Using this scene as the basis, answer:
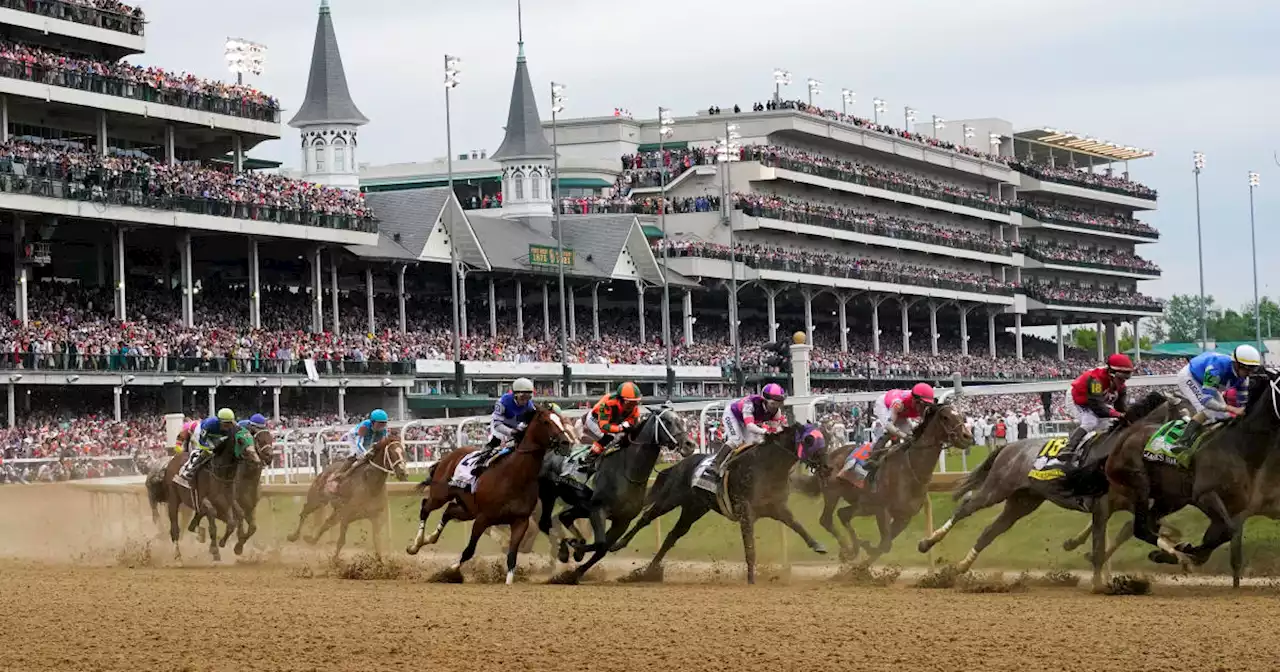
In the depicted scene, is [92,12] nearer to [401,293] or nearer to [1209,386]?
[401,293]

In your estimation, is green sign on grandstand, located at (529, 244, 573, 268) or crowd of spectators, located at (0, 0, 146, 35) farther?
green sign on grandstand, located at (529, 244, 573, 268)

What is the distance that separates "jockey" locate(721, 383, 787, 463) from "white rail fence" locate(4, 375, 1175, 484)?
10.2 feet

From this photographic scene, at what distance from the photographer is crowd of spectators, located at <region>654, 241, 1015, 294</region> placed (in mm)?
69250

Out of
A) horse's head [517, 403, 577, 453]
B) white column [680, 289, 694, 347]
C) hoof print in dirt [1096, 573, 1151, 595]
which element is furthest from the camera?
white column [680, 289, 694, 347]

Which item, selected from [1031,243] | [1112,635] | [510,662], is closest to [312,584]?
[510,662]

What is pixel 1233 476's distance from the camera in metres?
14.5

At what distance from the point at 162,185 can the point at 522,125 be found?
2786 cm

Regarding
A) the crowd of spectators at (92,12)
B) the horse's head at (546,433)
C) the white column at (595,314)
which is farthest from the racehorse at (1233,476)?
the white column at (595,314)

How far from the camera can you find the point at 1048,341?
10188 centimetres

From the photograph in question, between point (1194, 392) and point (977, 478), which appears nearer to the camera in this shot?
point (1194, 392)

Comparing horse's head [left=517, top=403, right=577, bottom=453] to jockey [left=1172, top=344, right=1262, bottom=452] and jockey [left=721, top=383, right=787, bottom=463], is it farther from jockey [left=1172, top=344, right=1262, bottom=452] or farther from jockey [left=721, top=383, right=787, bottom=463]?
jockey [left=1172, top=344, right=1262, bottom=452]

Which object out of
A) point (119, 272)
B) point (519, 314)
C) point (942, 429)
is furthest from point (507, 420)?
point (519, 314)

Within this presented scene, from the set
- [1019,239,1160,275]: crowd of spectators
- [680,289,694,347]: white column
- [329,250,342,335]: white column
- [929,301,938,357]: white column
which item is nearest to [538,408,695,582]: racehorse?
[329,250,342,335]: white column

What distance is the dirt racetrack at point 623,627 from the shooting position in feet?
37.3
